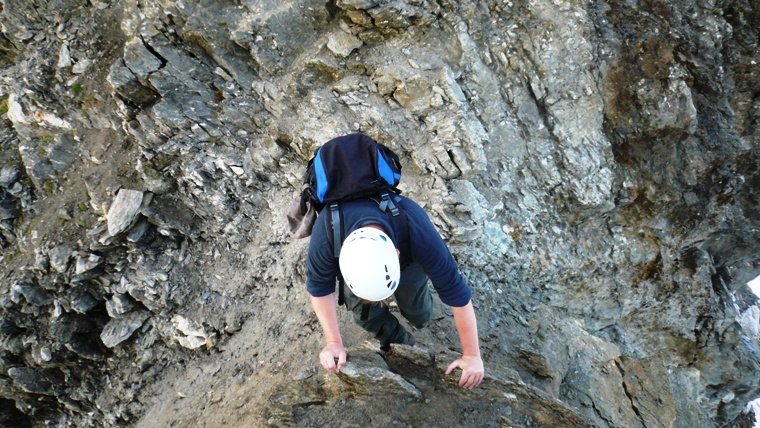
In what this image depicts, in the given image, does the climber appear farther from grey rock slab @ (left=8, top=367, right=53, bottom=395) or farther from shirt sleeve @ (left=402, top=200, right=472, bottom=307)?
grey rock slab @ (left=8, top=367, right=53, bottom=395)

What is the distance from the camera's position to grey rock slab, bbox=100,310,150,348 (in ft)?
34.2

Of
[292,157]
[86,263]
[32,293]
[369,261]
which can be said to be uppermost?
[369,261]

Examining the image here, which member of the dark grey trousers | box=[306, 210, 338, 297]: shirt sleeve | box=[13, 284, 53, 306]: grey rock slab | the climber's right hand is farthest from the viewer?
box=[13, 284, 53, 306]: grey rock slab

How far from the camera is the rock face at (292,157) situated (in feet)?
31.9

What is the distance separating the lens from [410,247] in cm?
495

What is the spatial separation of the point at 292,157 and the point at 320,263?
5.87m

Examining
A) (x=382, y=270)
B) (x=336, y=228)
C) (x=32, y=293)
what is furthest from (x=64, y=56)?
(x=382, y=270)

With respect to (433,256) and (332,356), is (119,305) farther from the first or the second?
(433,256)

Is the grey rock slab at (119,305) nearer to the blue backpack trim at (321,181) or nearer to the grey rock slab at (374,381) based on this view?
the grey rock slab at (374,381)

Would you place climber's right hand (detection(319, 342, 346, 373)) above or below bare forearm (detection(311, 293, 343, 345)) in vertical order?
below

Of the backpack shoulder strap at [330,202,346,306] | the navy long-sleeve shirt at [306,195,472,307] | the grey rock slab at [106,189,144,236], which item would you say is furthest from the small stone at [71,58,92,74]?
the backpack shoulder strap at [330,202,346,306]

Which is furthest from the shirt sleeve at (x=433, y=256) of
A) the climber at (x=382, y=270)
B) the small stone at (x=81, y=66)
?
the small stone at (x=81, y=66)

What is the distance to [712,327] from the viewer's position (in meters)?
12.1

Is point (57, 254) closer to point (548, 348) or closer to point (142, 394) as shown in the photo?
point (142, 394)
